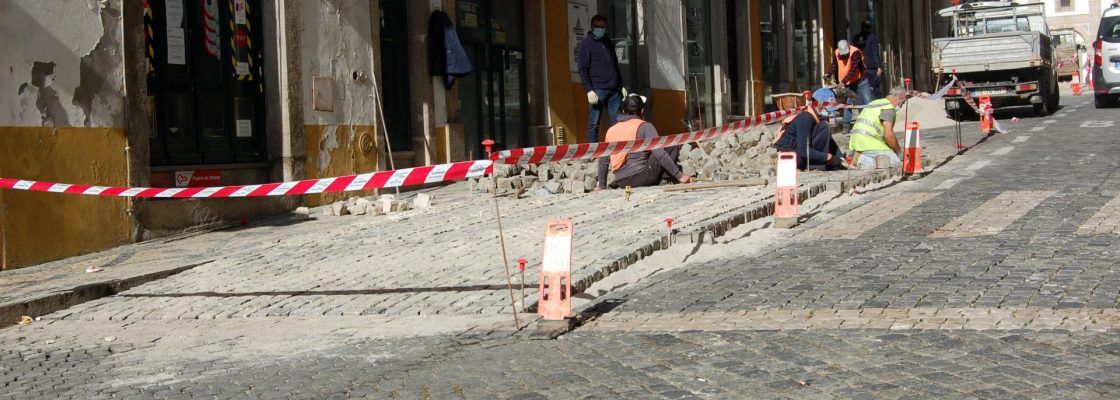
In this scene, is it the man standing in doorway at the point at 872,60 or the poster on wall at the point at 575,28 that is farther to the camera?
the man standing in doorway at the point at 872,60

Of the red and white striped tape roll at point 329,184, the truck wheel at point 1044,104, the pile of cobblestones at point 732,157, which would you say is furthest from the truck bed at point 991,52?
the red and white striped tape roll at point 329,184

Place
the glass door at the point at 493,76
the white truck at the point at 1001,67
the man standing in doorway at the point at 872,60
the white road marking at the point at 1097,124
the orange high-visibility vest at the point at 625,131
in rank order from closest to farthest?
1. the orange high-visibility vest at the point at 625,131
2. the glass door at the point at 493,76
3. the white road marking at the point at 1097,124
4. the man standing in doorway at the point at 872,60
5. the white truck at the point at 1001,67

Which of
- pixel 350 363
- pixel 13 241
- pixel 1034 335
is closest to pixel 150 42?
pixel 13 241

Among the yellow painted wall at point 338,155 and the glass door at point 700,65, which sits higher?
the glass door at point 700,65

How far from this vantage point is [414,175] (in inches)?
357

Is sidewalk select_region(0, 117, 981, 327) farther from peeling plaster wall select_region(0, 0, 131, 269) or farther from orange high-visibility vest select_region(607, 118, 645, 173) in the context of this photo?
orange high-visibility vest select_region(607, 118, 645, 173)

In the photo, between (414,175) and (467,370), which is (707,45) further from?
(467,370)

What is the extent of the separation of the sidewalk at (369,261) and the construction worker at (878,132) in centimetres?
171

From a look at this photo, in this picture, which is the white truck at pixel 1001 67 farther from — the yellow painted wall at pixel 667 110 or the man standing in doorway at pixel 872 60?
the yellow painted wall at pixel 667 110

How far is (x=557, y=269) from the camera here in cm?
771

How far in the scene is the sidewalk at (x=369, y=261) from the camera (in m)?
9.18

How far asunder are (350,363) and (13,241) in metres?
6.05

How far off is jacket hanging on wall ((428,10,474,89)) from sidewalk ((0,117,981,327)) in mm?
3199

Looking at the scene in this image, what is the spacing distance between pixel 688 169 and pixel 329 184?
7.99 meters
